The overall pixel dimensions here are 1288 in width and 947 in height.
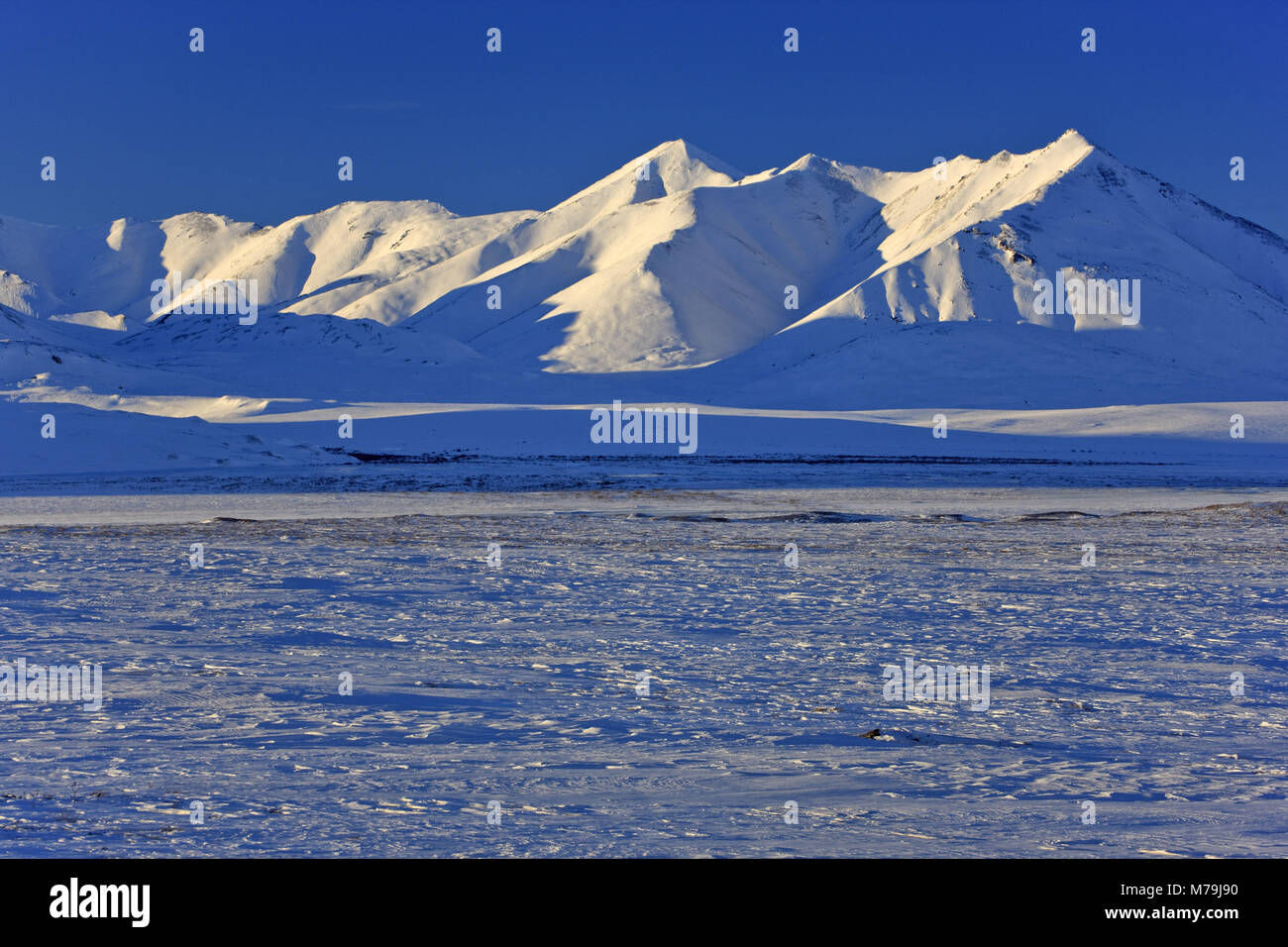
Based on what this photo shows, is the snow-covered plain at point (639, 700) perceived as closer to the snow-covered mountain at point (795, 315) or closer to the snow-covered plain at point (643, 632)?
the snow-covered plain at point (643, 632)

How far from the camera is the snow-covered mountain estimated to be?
7469 cm

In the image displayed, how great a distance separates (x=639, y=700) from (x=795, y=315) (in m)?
108

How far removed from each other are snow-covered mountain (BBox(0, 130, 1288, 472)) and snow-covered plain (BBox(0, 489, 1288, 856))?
51.9m

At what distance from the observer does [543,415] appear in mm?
53594

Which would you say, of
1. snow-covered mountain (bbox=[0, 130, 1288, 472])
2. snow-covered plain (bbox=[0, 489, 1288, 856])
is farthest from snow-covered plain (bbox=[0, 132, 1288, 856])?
snow-covered mountain (bbox=[0, 130, 1288, 472])

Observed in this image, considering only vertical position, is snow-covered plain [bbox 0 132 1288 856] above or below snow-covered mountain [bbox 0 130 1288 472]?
below

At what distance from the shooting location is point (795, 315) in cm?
11388

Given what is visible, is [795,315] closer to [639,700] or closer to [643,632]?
[643,632]

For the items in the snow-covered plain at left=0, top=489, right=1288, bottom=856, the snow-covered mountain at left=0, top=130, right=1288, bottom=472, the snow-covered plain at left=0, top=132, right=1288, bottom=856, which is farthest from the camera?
the snow-covered mountain at left=0, top=130, right=1288, bottom=472

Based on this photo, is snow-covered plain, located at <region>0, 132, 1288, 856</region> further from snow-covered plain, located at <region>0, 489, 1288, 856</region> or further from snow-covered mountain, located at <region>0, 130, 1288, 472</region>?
snow-covered mountain, located at <region>0, 130, 1288, 472</region>

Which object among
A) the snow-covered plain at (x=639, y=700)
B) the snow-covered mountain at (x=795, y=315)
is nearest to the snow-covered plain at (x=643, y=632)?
the snow-covered plain at (x=639, y=700)

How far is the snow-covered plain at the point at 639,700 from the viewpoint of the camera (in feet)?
18.7
